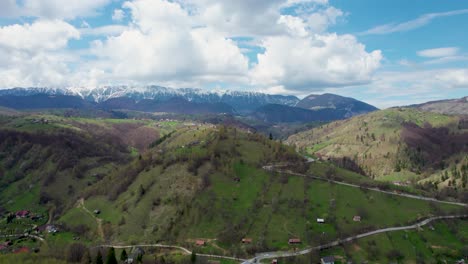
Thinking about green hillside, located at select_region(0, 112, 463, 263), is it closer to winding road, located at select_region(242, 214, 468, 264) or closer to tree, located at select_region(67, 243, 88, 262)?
tree, located at select_region(67, 243, 88, 262)

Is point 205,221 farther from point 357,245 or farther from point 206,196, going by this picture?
point 357,245

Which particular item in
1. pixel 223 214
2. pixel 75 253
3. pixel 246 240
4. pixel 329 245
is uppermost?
pixel 223 214

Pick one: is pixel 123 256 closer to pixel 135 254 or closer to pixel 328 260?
pixel 135 254

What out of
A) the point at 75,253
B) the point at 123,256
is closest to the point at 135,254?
the point at 123,256

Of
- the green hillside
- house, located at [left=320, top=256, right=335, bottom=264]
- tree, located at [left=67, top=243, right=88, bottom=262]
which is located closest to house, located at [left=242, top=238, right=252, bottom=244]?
the green hillside

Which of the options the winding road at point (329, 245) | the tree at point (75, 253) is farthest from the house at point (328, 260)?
the tree at point (75, 253)

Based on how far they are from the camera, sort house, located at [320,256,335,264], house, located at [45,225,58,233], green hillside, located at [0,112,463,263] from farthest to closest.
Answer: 1. house, located at [45,225,58,233]
2. green hillside, located at [0,112,463,263]
3. house, located at [320,256,335,264]

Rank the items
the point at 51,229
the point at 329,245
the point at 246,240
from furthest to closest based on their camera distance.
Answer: the point at 51,229
the point at 246,240
the point at 329,245

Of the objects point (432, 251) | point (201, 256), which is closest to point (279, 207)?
point (201, 256)

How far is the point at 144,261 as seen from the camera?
130 meters

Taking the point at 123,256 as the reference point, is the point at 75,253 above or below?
above

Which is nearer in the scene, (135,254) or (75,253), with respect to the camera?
(75,253)

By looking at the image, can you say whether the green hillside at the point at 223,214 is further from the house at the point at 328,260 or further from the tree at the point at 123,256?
the house at the point at 328,260

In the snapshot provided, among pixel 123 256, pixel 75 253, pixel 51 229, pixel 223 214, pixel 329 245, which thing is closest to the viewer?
pixel 123 256
